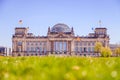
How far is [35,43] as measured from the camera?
19712 centimetres

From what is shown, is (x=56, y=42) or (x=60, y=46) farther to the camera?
(x=56, y=42)

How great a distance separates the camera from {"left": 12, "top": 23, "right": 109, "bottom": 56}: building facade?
7559 inches

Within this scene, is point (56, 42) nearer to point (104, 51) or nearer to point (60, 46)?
point (60, 46)

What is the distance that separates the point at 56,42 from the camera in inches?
7598

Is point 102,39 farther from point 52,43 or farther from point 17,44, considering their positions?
point 17,44

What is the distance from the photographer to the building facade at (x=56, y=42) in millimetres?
192000

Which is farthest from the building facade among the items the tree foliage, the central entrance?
the tree foliage

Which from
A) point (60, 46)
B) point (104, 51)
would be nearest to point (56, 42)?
point (60, 46)

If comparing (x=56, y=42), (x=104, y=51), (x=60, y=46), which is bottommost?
(x=104, y=51)

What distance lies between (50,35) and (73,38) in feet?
43.2

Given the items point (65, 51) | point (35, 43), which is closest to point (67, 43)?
point (65, 51)

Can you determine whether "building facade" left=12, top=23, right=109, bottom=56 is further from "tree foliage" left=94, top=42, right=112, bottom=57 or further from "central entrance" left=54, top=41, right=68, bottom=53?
"tree foliage" left=94, top=42, right=112, bottom=57

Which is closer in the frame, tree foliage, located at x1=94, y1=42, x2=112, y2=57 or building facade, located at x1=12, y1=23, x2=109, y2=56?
tree foliage, located at x1=94, y1=42, x2=112, y2=57

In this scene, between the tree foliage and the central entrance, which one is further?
the central entrance
